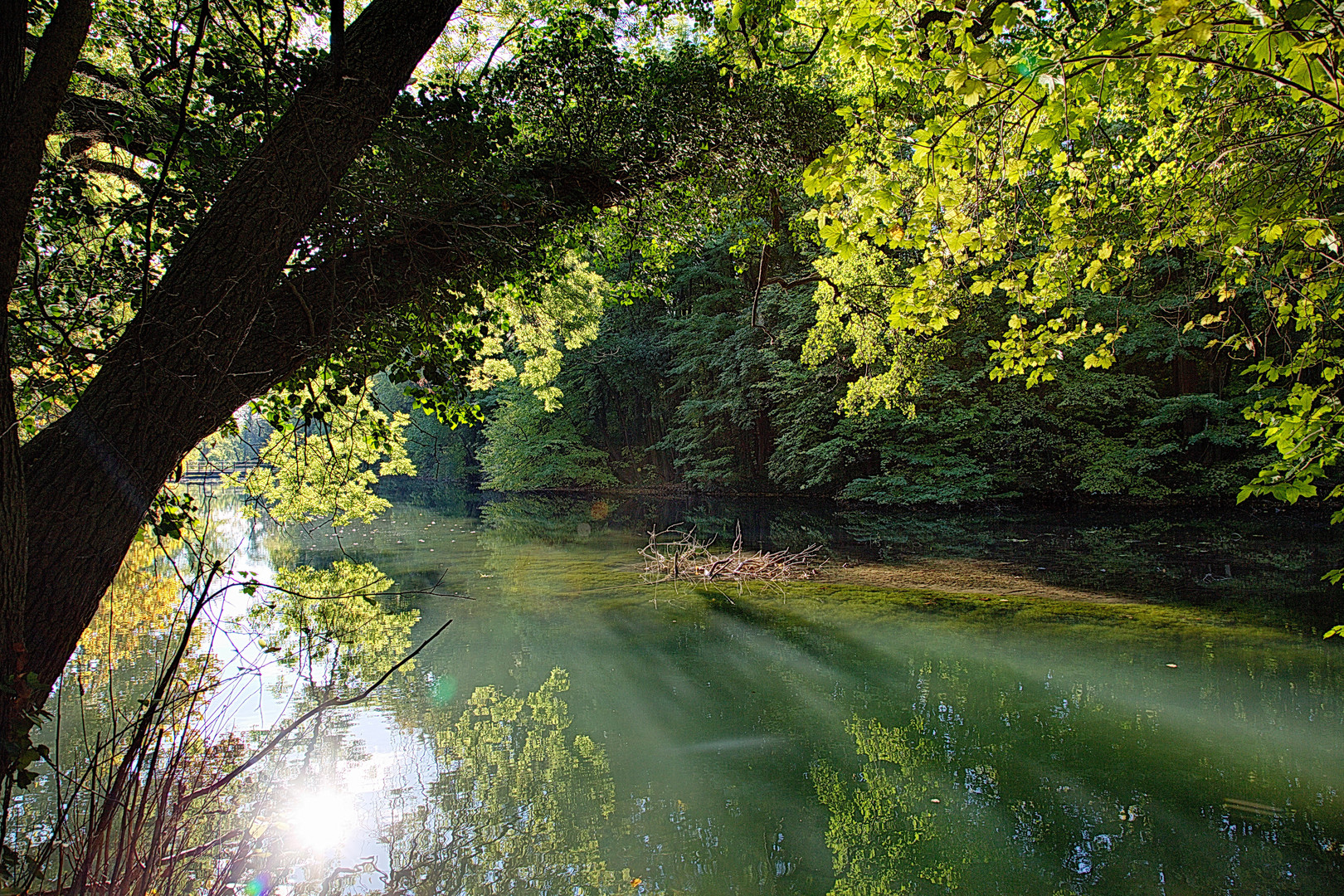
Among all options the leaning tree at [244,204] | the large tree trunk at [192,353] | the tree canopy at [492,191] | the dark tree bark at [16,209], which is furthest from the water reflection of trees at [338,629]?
the dark tree bark at [16,209]

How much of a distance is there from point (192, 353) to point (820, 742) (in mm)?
4480

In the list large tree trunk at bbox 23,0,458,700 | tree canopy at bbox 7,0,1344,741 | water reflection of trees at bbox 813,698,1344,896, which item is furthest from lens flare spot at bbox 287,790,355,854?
water reflection of trees at bbox 813,698,1344,896

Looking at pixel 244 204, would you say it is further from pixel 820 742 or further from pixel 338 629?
pixel 338 629

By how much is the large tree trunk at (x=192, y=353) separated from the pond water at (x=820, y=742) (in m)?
0.56

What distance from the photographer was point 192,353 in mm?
2270

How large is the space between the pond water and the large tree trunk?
563 mm

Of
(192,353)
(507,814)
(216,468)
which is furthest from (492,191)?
(507,814)

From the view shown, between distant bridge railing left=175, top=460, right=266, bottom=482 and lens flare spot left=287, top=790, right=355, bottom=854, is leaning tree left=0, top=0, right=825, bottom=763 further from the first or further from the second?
lens flare spot left=287, top=790, right=355, bottom=854

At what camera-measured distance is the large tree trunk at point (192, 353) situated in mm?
2104

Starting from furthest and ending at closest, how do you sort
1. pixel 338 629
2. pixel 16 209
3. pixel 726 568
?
1. pixel 726 568
2. pixel 338 629
3. pixel 16 209

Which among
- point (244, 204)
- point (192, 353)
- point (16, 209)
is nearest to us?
point (16, 209)

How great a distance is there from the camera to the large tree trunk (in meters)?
2.10

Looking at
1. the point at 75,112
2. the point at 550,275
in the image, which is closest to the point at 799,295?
the point at 550,275

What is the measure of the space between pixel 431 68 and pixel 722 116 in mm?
3625
